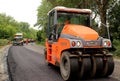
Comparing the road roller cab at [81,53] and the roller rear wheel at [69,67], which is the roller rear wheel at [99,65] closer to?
the road roller cab at [81,53]

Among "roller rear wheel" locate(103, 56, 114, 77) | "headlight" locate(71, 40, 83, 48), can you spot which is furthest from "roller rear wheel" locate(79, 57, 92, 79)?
"roller rear wheel" locate(103, 56, 114, 77)

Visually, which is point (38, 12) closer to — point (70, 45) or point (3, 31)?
point (3, 31)

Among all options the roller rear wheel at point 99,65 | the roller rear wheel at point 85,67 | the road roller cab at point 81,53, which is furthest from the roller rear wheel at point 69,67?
the roller rear wheel at point 99,65

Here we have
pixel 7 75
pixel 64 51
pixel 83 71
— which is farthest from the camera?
pixel 7 75

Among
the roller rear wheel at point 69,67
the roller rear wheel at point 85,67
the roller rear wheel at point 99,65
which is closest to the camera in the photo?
the roller rear wheel at point 69,67

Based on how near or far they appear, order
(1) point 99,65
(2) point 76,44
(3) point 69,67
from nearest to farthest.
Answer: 1. (3) point 69,67
2. (2) point 76,44
3. (1) point 99,65

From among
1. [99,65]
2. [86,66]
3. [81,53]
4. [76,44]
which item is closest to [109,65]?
[99,65]

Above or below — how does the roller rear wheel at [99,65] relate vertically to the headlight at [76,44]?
below

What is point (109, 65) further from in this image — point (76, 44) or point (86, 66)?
point (76, 44)

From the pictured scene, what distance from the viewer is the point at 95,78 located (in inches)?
395

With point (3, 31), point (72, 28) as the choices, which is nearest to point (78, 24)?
point (72, 28)

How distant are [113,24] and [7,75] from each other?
1902 cm

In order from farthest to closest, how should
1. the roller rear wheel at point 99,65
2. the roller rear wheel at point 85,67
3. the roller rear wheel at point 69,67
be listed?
1. the roller rear wheel at point 99,65
2. the roller rear wheel at point 85,67
3. the roller rear wheel at point 69,67

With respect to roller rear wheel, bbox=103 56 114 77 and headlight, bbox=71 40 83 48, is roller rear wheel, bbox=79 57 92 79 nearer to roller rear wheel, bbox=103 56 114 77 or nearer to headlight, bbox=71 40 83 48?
headlight, bbox=71 40 83 48
